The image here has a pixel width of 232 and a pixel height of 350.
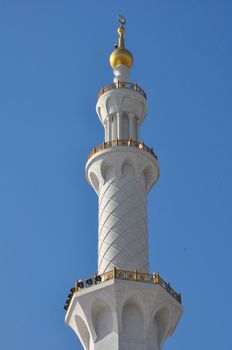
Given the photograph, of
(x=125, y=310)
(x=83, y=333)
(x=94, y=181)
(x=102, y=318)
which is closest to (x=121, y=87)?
(x=94, y=181)

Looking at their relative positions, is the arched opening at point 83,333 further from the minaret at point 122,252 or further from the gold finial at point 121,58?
the gold finial at point 121,58

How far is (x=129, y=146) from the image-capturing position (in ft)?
136

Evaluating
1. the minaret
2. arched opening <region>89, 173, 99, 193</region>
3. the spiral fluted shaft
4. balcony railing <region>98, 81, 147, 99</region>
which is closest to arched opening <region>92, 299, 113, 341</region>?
the minaret

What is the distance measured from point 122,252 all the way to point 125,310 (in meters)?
2.74

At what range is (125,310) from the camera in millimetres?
36875

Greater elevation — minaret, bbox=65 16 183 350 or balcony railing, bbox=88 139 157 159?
balcony railing, bbox=88 139 157 159

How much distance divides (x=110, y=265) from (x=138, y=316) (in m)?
2.60

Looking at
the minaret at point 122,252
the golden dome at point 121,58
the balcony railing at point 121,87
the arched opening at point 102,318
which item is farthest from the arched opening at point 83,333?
the golden dome at point 121,58

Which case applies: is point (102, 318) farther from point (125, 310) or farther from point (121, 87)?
point (121, 87)

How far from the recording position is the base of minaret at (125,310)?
3622cm

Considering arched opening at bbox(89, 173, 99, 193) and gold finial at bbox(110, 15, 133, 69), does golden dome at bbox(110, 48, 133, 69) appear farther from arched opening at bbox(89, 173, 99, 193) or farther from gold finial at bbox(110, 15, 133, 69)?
arched opening at bbox(89, 173, 99, 193)

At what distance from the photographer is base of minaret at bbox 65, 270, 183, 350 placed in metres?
36.2

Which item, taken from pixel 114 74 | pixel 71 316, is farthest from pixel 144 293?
pixel 114 74

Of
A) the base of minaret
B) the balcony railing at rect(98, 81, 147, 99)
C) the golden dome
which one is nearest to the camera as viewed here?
the base of minaret
